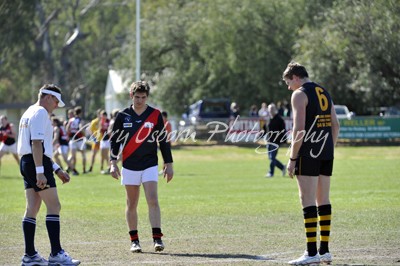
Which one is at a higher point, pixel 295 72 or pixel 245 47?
pixel 245 47

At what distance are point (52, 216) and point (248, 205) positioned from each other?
8.05 metres

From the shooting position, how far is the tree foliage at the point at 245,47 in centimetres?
4154

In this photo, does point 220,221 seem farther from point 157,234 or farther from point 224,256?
point 224,256

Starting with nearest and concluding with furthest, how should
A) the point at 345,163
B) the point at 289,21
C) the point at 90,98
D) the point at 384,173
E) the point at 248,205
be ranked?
the point at 248,205 → the point at 384,173 → the point at 345,163 → the point at 289,21 → the point at 90,98

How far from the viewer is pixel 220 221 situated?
47.7 ft

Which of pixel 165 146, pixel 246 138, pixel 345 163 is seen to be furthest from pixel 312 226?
pixel 246 138

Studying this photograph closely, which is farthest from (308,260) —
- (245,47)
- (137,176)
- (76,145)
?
(245,47)

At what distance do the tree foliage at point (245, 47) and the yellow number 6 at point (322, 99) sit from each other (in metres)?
19.3

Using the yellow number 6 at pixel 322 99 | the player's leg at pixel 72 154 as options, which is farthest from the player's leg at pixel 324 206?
the player's leg at pixel 72 154

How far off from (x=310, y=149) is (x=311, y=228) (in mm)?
935

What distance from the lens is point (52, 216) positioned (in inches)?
395

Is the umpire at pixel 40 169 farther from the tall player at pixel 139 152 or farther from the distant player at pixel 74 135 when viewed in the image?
the distant player at pixel 74 135

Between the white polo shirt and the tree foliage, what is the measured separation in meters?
20.7

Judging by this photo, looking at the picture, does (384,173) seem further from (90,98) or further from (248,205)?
(90,98)
